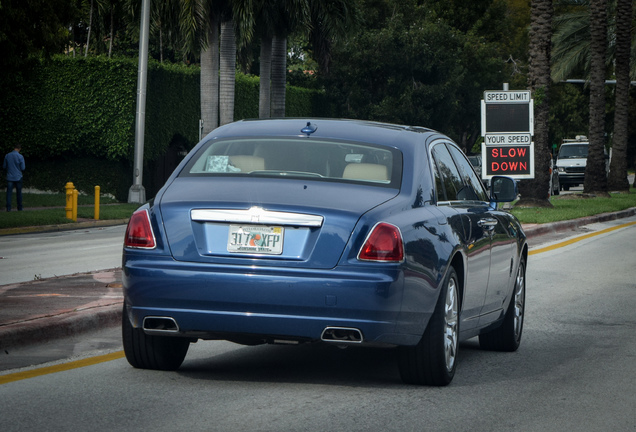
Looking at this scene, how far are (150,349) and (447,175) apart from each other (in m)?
2.33

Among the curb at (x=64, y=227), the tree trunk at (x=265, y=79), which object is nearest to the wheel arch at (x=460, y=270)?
the curb at (x=64, y=227)

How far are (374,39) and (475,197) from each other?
48.0 metres

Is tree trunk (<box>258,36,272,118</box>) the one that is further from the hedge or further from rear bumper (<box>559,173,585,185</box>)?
rear bumper (<box>559,173,585,185</box>)

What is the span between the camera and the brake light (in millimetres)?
6012

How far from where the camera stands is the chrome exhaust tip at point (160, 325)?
6.25 m

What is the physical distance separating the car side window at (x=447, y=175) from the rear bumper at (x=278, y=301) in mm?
1185

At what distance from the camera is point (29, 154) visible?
36.0 m

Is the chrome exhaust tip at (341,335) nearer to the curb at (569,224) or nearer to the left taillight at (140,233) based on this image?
the left taillight at (140,233)

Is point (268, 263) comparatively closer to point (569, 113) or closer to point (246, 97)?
point (246, 97)

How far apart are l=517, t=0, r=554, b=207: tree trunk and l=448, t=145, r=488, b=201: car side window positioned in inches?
805

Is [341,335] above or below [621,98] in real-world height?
below

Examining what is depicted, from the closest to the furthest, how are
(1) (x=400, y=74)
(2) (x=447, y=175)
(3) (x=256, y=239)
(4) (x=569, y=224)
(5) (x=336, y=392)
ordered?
(3) (x=256, y=239) → (5) (x=336, y=392) → (2) (x=447, y=175) → (4) (x=569, y=224) → (1) (x=400, y=74)

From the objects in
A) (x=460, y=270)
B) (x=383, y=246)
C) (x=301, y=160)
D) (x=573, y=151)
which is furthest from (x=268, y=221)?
(x=573, y=151)

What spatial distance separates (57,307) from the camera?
8.96m
